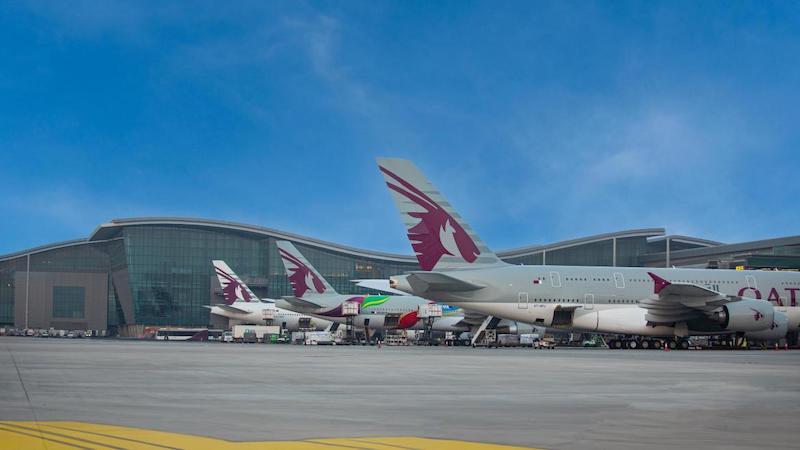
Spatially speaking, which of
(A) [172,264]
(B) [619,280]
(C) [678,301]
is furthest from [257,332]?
(C) [678,301]

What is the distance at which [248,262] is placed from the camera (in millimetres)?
136500

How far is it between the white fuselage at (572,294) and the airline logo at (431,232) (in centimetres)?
129

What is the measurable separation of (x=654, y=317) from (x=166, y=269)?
96842 mm

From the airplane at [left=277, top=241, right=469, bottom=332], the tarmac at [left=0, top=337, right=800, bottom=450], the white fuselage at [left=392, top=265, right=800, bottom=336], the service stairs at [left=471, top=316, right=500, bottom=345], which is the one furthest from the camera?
the airplane at [left=277, top=241, right=469, bottom=332]

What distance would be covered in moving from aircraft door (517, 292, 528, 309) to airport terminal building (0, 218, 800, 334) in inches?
3160

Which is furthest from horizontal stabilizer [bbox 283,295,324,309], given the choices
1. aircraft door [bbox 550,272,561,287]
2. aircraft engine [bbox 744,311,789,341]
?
aircraft engine [bbox 744,311,789,341]

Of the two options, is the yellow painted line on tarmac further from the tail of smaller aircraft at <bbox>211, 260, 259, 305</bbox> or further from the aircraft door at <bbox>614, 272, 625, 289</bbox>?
the tail of smaller aircraft at <bbox>211, 260, 259, 305</bbox>

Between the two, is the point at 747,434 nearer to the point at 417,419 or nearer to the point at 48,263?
the point at 417,419

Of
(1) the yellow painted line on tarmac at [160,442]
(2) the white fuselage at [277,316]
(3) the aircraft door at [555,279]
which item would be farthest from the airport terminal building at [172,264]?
(1) the yellow painted line on tarmac at [160,442]

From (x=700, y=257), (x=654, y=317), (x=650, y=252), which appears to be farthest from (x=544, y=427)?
(x=650, y=252)

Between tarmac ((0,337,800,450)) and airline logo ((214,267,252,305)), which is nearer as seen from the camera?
tarmac ((0,337,800,450))

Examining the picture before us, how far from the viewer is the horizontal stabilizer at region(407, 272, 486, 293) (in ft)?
149

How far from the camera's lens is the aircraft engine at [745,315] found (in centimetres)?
5050

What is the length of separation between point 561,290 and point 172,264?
94.6 metres
